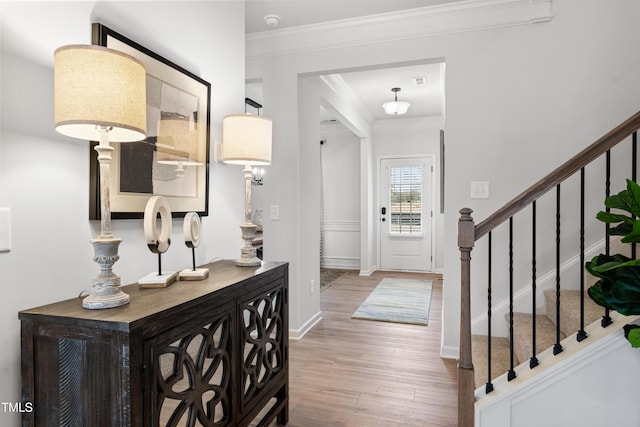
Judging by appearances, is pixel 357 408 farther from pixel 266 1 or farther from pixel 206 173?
pixel 266 1

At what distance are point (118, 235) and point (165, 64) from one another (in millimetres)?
821

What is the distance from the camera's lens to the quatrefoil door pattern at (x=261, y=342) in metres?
1.68

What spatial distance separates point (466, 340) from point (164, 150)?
174cm

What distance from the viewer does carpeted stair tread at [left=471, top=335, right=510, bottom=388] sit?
214cm

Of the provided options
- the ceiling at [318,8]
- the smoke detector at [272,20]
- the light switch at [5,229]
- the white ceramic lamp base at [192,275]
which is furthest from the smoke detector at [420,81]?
the light switch at [5,229]

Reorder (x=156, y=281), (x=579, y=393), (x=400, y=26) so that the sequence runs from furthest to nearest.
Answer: (x=400, y=26) < (x=579, y=393) < (x=156, y=281)

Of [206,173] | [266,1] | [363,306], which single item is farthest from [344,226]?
[206,173]

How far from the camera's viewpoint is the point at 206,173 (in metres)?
2.02

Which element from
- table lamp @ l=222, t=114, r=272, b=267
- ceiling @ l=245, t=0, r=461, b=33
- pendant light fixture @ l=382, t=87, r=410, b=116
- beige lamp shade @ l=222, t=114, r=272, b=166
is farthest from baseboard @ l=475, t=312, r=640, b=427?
pendant light fixture @ l=382, t=87, r=410, b=116

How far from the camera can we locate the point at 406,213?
6.84 meters

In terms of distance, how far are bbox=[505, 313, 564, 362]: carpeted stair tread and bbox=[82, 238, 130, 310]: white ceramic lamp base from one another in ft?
6.87

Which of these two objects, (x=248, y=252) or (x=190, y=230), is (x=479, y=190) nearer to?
(x=248, y=252)

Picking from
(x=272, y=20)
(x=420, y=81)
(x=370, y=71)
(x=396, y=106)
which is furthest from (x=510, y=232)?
(x=396, y=106)

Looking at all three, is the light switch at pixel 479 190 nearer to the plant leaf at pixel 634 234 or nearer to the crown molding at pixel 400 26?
the crown molding at pixel 400 26
